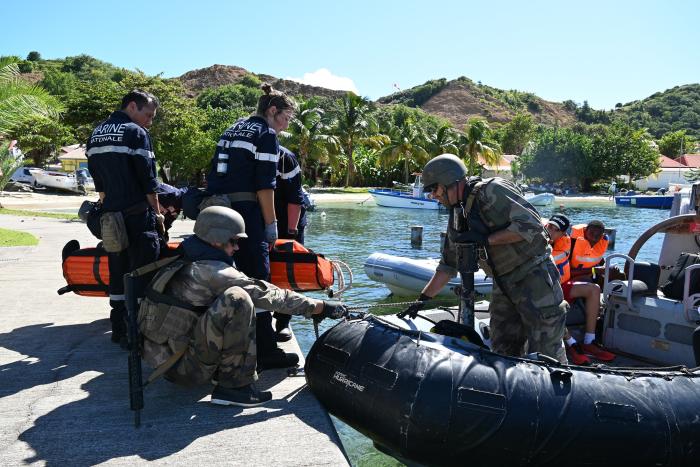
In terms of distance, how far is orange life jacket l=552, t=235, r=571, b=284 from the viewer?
5738mm

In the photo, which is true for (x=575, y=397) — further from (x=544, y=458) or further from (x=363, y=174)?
(x=363, y=174)

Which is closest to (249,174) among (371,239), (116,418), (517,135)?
(116,418)

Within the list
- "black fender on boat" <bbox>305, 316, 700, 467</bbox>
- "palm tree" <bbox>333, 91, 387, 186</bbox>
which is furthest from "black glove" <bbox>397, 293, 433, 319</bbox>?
"palm tree" <bbox>333, 91, 387, 186</bbox>

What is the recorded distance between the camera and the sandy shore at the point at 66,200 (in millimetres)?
27672

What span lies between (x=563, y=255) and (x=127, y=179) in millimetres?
3997

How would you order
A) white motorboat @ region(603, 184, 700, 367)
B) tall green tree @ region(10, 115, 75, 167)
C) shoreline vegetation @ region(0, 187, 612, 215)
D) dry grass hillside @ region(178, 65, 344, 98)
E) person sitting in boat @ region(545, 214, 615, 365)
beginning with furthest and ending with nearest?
dry grass hillside @ region(178, 65, 344, 98) → tall green tree @ region(10, 115, 75, 167) → shoreline vegetation @ region(0, 187, 612, 215) → person sitting in boat @ region(545, 214, 615, 365) → white motorboat @ region(603, 184, 700, 367)

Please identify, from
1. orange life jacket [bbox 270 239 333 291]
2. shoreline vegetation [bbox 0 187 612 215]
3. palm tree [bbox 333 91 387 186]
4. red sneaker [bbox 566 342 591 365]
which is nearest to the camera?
orange life jacket [bbox 270 239 333 291]

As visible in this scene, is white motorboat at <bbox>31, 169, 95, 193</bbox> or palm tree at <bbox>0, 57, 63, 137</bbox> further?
white motorboat at <bbox>31, 169, 95, 193</bbox>

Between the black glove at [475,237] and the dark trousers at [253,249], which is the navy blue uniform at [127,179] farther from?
the black glove at [475,237]

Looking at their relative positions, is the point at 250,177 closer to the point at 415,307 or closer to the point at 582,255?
the point at 415,307

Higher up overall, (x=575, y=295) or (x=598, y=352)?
(x=575, y=295)

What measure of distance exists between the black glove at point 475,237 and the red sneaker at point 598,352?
91.3 inches

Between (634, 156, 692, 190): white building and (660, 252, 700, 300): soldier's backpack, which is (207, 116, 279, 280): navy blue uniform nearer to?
(660, 252, 700, 300): soldier's backpack

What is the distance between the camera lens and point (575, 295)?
5.65 m
